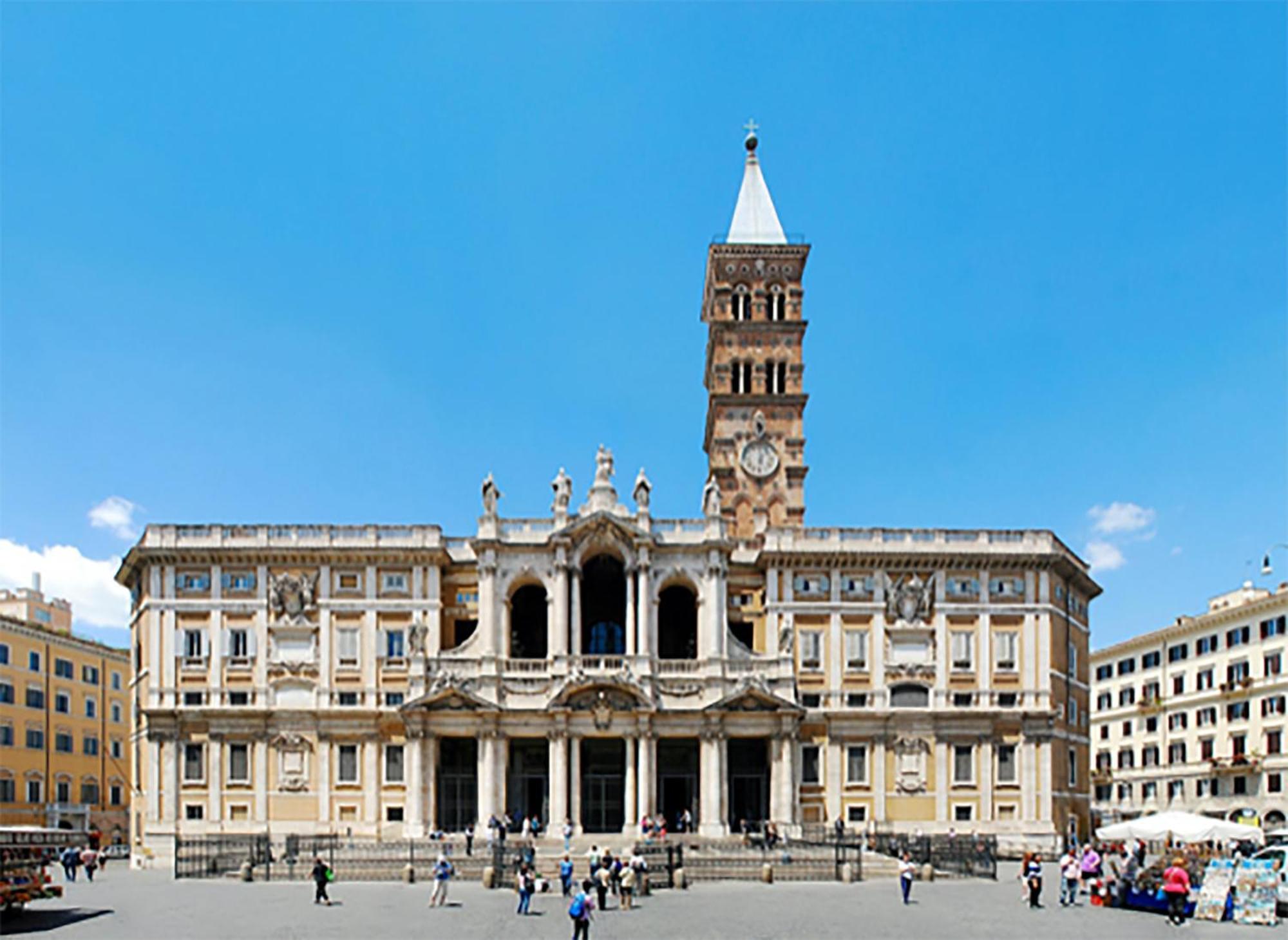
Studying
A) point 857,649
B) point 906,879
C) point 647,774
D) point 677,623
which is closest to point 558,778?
point 647,774

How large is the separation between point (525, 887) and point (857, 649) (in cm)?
3610

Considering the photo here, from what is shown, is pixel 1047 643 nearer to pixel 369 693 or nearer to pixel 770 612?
pixel 770 612

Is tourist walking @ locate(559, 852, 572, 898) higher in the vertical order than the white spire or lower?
lower

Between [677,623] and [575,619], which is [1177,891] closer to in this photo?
[575,619]

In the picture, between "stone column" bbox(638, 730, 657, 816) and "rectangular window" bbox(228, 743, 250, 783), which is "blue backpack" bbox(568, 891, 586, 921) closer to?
"stone column" bbox(638, 730, 657, 816)

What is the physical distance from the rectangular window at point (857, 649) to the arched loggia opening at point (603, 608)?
38.7 ft

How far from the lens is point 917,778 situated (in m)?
69.4

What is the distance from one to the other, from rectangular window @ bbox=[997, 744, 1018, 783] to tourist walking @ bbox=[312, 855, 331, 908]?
4029cm

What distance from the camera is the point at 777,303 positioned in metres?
86.2

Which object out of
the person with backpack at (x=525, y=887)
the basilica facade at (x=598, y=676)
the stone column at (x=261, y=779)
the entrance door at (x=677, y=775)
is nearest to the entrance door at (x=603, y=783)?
A: the basilica facade at (x=598, y=676)

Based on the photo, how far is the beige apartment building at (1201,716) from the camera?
8200 centimetres

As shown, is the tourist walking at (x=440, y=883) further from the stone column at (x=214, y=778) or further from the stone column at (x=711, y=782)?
the stone column at (x=214, y=778)

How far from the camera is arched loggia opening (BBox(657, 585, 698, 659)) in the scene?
2874 inches

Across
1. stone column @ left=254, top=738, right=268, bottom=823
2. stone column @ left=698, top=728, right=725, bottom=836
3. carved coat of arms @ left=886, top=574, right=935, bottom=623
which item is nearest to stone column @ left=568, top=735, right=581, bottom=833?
stone column @ left=698, top=728, right=725, bottom=836
